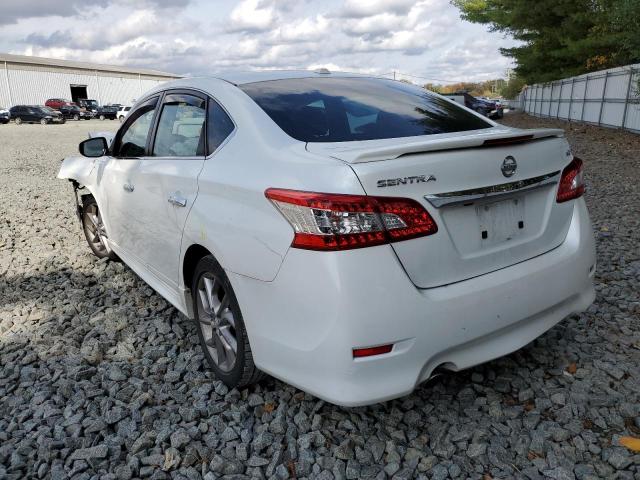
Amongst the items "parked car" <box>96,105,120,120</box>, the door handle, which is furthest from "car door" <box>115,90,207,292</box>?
"parked car" <box>96,105,120,120</box>

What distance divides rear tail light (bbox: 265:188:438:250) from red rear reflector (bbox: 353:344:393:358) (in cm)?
40

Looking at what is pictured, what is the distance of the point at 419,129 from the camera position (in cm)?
277

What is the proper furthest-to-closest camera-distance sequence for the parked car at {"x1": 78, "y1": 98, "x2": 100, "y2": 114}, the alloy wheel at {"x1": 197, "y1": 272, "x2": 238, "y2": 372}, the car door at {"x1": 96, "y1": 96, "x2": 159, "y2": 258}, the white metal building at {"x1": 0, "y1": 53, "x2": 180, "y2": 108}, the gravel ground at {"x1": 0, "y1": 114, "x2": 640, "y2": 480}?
the white metal building at {"x1": 0, "y1": 53, "x2": 180, "y2": 108} < the parked car at {"x1": 78, "y1": 98, "x2": 100, "y2": 114} < the car door at {"x1": 96, "y1": 96, "x2": 159, "y2": 258} < the alloy wheel at {"x1": 197, "y1": 272, "x2": 238, "y2": 372} < the gravel ground at {"x1": 0, "y1": 114, "x2": 640, "y2": 480}

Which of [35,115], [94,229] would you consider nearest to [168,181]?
[94,229]

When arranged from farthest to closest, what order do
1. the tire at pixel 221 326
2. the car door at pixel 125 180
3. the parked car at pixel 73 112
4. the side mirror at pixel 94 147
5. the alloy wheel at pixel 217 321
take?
the parked car at pixel 73 112 → the side mirror at pixel 94 147 → the car door at pixel 125 180 → the alloy wheel at pixel 217 321 → the tire at pixel 221 326

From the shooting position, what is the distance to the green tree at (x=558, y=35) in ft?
75.3

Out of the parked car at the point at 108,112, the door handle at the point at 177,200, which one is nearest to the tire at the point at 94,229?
the door handle at the point at 177,200

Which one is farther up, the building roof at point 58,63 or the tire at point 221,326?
the building roof at point 58,63

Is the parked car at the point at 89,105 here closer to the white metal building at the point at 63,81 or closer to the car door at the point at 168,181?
the white metal building at the point at 63,81

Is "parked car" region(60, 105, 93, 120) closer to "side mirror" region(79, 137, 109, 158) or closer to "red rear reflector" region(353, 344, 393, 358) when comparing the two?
"side mirror" region(79, 137, 109, 158)

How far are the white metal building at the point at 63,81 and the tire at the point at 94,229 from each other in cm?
5104

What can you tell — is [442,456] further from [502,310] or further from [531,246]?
[531,246]

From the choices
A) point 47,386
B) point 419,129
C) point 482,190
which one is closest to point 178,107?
point 419,129

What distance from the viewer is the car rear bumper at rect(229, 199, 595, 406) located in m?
2.05
